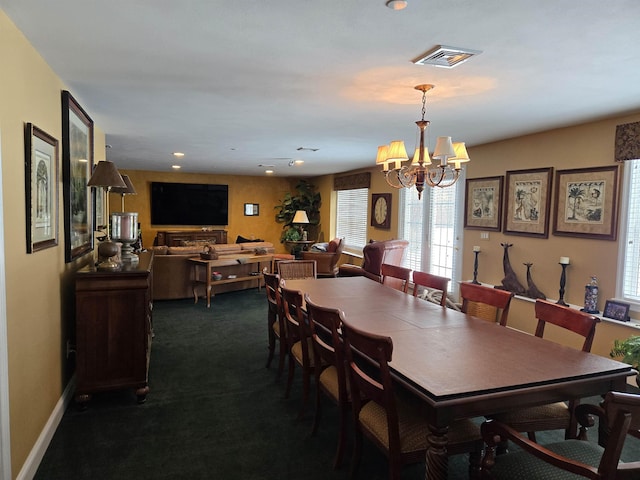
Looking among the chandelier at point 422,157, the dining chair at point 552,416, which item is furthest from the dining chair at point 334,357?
the chandelier at point 422,157

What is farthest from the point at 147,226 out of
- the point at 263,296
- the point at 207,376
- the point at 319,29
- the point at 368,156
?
the point at 319,29

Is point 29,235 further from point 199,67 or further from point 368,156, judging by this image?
point 368,156

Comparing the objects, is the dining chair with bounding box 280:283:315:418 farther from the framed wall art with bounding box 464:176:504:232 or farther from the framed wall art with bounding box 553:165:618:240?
the framed wall art with bounding box 464:176:504:232

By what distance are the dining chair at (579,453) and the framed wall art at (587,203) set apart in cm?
249

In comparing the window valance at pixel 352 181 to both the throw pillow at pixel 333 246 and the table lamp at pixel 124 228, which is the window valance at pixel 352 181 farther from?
the table lamp at pixel 124 228

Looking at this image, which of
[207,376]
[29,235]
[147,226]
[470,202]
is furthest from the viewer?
[147,226]

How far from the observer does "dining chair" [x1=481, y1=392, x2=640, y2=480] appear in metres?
1.26

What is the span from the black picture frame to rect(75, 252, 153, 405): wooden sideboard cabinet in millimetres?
3902

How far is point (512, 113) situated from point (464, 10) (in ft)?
7.05

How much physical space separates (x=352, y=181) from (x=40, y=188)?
644 cm

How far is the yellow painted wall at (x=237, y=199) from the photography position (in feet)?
31.2

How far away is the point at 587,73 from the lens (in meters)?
2.54

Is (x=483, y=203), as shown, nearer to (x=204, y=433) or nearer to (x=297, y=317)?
(x=297, y=317)

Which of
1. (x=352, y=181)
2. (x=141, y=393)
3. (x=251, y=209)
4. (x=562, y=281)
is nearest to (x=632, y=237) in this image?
(x=562, y=281)
